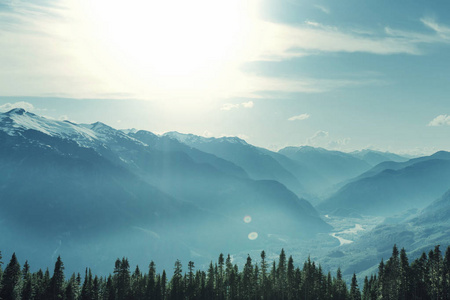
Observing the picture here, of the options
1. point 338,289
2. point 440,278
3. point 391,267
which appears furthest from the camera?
point 338,289

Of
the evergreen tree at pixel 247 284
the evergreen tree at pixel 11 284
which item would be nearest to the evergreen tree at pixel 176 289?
the evergreen tree at pixel 247 284

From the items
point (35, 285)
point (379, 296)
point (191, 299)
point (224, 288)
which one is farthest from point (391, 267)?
point (35, 285)

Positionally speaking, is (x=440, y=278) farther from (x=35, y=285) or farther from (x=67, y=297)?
(x=35, y=285)

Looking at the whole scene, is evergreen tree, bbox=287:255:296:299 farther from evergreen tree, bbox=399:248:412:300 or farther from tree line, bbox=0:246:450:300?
evergreen tree, bbox=399:248:412:300

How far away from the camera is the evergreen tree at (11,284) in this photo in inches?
5438

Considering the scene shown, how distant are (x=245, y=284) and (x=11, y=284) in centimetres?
9691

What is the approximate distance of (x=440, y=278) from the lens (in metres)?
140

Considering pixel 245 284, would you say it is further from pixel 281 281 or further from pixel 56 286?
pixel 56 286

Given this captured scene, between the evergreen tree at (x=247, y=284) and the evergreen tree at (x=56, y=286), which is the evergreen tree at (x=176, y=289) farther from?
the evergreen tree at (x=56, y=286)

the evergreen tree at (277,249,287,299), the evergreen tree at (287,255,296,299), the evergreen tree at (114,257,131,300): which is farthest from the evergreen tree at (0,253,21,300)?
the evergreen tree at (287,255,296,299)

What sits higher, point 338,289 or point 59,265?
point 59,265

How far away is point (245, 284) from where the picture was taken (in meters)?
171

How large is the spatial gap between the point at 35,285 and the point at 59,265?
20.3 m

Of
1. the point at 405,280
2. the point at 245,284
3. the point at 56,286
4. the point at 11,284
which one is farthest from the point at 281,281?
the point at 11,284
